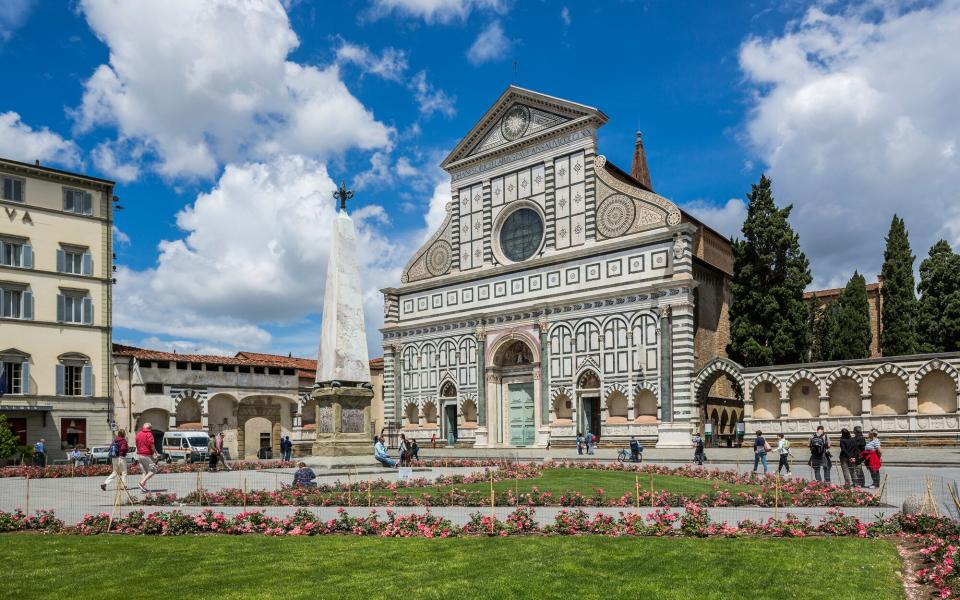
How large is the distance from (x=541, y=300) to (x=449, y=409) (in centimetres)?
1009

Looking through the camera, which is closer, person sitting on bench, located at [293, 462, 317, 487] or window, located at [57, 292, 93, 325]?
person sitting on bench, located at [293, 462, 317, 487]

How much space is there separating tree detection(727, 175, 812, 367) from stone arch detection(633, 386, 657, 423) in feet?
15.6

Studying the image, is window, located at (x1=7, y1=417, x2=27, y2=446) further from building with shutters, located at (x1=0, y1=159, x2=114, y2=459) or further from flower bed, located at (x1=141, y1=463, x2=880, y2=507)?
flower bed, located at (x1=141, y1=463, x2=880, y2=507)

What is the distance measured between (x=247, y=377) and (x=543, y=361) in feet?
64.4

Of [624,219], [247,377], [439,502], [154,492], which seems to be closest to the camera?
[439,502]

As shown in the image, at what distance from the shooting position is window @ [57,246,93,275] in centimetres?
4478

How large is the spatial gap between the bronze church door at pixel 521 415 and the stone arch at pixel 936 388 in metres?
20.1

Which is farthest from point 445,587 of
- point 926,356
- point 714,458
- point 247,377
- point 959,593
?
point 247,377

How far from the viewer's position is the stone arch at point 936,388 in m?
34.2

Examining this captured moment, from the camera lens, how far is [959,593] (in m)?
8.68

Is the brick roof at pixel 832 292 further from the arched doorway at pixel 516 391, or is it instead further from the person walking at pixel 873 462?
the person walking at pixel 873 462

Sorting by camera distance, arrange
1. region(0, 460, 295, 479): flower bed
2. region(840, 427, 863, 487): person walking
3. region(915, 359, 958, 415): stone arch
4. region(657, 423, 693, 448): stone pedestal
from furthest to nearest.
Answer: region(657, 423, 693, 448): stone pedestal, region(915, 359, 958, 415): stone arch, region(0, 460, 295, 479): flower bed, region(840, 427, 863, 487): person walking

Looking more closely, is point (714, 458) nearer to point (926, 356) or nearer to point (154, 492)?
point (926, 356)

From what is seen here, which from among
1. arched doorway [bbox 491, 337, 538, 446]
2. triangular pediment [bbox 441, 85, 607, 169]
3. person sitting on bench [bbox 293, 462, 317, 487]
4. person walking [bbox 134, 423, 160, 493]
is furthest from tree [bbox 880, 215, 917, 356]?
person walking [bbox 134, 423, 160, 493]
